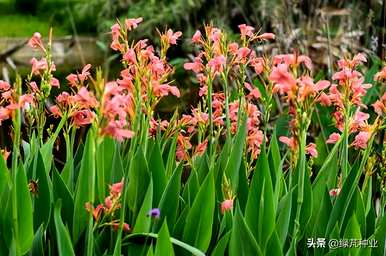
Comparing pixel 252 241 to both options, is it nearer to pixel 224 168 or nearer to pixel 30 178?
pixel 224 168

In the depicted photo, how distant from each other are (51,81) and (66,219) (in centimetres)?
28

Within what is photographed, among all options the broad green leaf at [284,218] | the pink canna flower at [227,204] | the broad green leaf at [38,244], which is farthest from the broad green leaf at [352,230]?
the broad green leaf at [38,244]

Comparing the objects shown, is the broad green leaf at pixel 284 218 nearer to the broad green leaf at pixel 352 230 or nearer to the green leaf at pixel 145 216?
the broad green leaf at pixel 352 230

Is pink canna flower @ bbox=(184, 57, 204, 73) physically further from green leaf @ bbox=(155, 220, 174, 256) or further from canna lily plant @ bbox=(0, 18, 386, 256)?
green leaf @ bbox=(155, 220, 174, 256)

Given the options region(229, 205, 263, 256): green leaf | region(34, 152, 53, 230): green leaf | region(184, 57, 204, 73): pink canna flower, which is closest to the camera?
region(229, 205, 263, 256): green leaf

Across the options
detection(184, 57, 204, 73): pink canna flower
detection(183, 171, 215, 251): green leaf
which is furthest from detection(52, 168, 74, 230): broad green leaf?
detection(184, 57, 204, 73): pink canna flower

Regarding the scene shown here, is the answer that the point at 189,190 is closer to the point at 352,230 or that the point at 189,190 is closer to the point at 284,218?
the point at 284,218

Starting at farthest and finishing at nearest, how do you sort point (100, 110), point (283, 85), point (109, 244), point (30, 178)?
point (30, 178), point (109, 244), point (283, 85), point (100, 110)

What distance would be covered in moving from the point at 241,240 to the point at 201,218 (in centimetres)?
11

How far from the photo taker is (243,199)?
5.05ft

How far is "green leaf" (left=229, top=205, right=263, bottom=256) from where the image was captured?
131 centimetres

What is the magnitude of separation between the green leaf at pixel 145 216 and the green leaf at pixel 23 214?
0.18m

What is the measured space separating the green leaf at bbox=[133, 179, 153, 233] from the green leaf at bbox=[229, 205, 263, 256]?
150mm

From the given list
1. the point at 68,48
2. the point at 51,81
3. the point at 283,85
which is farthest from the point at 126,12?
the point at 283,85
